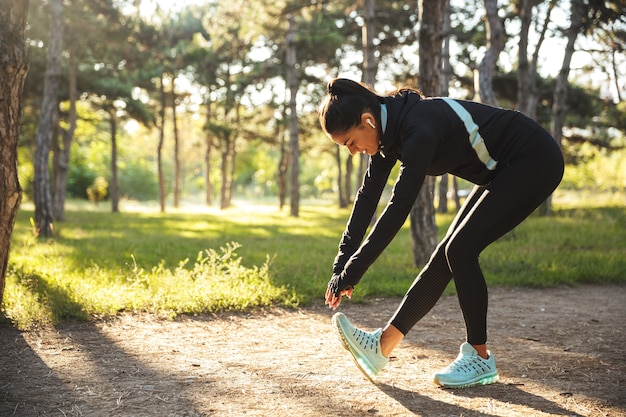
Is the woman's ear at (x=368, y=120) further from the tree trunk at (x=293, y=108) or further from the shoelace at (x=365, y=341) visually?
the tree trunk at (x=293, y=108)

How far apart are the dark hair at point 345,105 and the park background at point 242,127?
2999mm

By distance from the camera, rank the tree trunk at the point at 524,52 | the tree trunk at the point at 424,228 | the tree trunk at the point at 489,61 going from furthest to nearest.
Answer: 1. the tree trunk at the point at 524,52
2. the tree trunk at the point at 489,61
3. the tree trunk at the point at 424,228

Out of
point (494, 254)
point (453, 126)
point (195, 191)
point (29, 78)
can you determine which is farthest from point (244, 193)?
point (453, 126)

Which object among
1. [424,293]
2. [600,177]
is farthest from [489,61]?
[600,177]

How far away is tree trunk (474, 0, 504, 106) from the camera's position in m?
10.8

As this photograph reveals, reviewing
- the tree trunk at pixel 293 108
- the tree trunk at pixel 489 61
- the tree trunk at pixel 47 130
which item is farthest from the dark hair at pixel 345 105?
the tree trunk at pixel 293 108

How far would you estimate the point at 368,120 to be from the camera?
3107mm

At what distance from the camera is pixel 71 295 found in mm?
5496

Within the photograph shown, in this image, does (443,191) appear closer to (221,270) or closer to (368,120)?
(221,270)

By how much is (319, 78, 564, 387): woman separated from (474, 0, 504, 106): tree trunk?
25.7ft

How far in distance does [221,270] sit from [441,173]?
15.6ft

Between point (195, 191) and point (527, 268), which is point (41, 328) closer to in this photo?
point (527, 268)

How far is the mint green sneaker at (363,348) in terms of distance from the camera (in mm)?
3400

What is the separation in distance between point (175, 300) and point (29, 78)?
55.1ft
